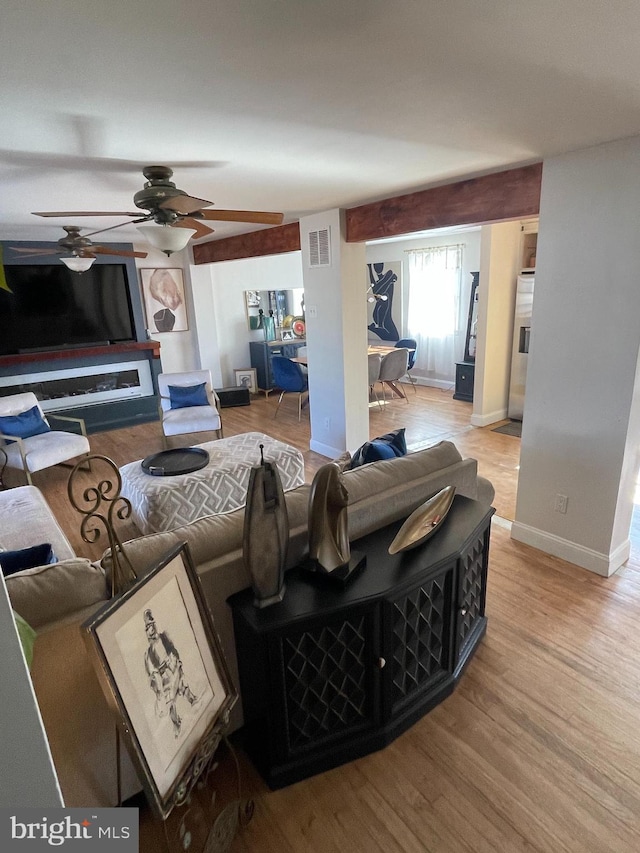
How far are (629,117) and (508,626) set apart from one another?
2264 millimetres

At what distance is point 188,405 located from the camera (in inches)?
198

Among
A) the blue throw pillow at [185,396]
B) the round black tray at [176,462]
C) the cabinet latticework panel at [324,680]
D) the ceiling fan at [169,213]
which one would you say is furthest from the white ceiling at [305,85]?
the blue throw pillow at [185,396]

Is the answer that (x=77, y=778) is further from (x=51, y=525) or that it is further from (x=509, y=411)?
(x=509, y=411)

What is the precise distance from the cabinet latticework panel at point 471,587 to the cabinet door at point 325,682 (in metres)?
0.47

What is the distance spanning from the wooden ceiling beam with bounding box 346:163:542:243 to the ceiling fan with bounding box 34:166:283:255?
4.21ft

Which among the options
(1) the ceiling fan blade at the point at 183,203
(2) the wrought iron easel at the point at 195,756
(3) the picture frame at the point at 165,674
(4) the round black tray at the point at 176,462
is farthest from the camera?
(4) the round black tray at the point at 176,462

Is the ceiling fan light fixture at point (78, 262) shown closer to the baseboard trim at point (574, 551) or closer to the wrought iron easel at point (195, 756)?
the wrought iron easel at point (195, 756)

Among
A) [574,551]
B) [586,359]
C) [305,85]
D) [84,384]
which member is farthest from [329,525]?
[84,384]

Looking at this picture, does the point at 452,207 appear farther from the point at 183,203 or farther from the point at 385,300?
the point at 385,300

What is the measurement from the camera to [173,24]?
43.9 inches

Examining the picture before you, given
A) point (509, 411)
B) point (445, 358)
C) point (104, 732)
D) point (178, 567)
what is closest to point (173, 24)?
point (178, 567)

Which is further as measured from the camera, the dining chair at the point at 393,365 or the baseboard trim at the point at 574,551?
the dining chair at the point at 393,365

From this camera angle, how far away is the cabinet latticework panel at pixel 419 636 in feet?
5.55

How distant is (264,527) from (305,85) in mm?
1376
